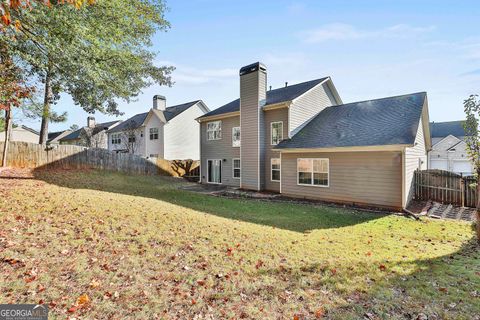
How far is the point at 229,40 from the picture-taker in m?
11.8

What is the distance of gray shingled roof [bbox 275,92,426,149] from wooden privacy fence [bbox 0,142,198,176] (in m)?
12.8

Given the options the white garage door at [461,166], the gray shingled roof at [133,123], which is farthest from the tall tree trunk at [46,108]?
the white garage door at [461,166]

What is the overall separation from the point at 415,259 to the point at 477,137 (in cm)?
415

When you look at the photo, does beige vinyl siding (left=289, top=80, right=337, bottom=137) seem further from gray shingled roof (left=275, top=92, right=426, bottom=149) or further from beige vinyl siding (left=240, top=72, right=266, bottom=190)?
beige vinyl siding (left=240, top=72, right=266, bottom=190)

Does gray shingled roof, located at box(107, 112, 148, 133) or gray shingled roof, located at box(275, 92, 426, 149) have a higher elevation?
gray shingled roof, located at box(107, 112, 148, 133)

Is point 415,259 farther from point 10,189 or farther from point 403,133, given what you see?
point 10,189

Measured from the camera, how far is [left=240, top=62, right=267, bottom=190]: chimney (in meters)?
16.4

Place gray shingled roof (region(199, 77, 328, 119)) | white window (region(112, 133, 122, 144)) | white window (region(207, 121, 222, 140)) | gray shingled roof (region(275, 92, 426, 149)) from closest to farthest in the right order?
gray shingled roof (region(275, 92, 426, 149)) → gray shingled roof (region(199, 77, 328, 119)) → white window (region(207, 121, 222, 140)) → white window (region(112, 133, 122, 144))

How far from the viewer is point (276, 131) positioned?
16.2 m

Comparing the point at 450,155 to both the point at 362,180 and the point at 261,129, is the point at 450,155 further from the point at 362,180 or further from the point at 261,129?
the point at 261,129

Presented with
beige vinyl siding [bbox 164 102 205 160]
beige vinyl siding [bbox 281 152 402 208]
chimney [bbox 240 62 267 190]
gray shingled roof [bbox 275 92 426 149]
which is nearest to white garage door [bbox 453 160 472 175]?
gray shingled roof [bbox 275 92 426 149]

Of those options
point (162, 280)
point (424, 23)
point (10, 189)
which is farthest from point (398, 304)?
point (10, 189)

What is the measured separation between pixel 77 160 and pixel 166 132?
35.9ft

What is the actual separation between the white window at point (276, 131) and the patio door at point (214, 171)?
220 inches
